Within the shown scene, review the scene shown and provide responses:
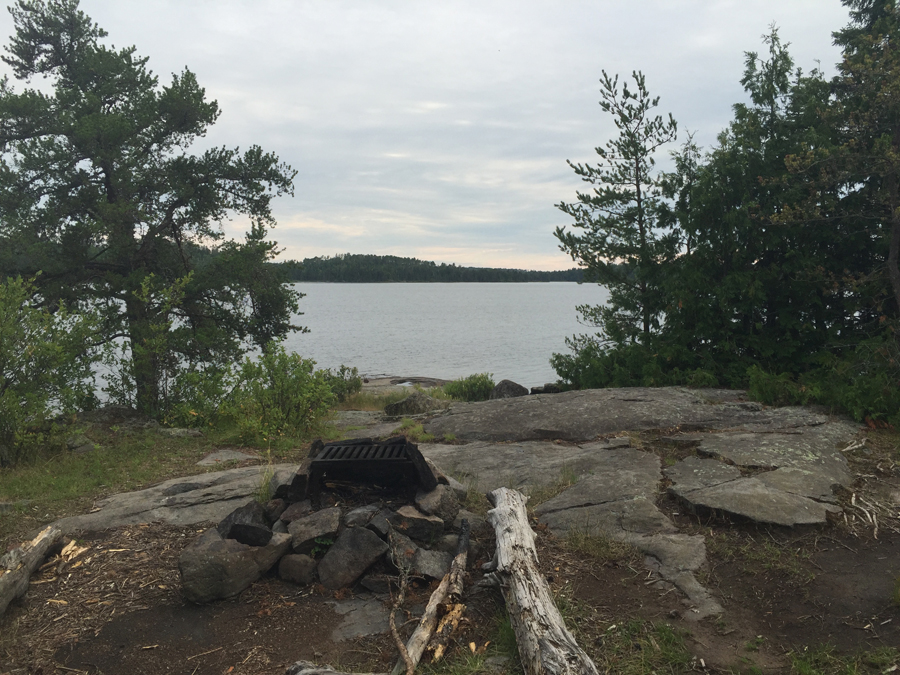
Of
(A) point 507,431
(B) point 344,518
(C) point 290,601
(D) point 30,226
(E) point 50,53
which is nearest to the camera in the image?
(C) point 290,601

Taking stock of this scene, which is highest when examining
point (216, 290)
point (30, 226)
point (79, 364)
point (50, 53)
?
point (50, 53)

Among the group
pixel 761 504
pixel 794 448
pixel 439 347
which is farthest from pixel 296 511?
pixel 439 347

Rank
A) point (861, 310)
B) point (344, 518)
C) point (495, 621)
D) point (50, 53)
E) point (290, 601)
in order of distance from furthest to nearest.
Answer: point (50, 53)
point (861, 310)
point (344, 518)
point (290, 601)
point (495, 621)

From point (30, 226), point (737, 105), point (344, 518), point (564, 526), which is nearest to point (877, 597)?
point (564, 526)

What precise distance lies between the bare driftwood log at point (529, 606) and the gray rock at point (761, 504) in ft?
5.45

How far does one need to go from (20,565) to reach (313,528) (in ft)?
6.88

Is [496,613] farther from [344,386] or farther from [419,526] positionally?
[344,386]

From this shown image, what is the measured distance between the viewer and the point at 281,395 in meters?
9.73

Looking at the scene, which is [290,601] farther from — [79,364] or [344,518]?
[79,364]

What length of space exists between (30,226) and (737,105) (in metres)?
14.5

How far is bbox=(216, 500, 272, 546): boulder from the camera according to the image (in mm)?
4613

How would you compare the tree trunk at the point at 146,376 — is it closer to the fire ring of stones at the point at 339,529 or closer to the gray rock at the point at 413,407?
the gray rock at the point at 413,407

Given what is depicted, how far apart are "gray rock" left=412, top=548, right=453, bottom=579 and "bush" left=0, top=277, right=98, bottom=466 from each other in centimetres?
603

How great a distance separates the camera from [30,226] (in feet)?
43.7
